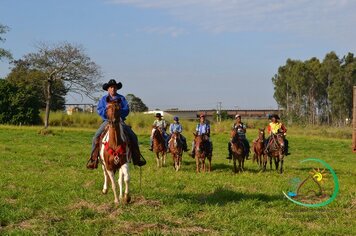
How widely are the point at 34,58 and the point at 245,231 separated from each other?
161ft

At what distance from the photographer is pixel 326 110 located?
264 ft

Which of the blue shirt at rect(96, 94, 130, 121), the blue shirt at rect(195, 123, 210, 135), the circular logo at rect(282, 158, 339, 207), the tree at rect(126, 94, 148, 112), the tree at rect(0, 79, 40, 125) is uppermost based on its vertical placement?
the tree at rect(126, 94, 148, 112)

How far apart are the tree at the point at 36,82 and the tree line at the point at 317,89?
109 feet

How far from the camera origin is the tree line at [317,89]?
73.4m

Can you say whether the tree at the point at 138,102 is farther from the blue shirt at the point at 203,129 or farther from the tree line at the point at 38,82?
the blue shirt at the point at 203,129

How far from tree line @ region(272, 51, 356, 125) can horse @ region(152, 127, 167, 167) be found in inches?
2023

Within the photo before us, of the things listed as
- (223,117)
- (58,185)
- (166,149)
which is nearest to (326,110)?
(223,117)

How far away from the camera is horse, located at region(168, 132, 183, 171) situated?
19.1 m

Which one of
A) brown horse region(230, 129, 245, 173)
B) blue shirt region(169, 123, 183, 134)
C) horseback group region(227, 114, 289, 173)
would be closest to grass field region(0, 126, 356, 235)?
brown horse region(230, 129, 245, 173)

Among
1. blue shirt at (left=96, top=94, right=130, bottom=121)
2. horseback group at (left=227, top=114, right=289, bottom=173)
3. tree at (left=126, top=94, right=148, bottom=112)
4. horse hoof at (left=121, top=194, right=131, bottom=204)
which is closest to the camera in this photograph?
horse hoof at (left=121, top=194, right=131, bottom=204)

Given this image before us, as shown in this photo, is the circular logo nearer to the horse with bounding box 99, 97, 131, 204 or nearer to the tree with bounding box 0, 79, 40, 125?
the horse with bounding box 99, 97, 131, 204

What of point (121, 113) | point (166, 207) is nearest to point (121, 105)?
point (121, 113)

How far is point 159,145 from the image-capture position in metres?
20.5

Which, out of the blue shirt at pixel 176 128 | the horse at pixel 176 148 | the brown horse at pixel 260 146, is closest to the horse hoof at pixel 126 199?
the horse at pixel 176 148
